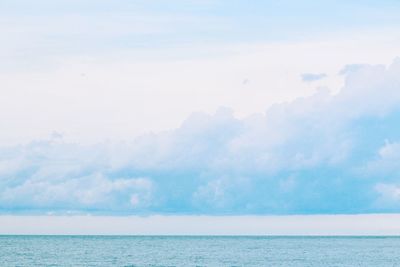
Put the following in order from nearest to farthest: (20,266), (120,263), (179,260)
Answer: (20,266) < (120,263) < (179,260)

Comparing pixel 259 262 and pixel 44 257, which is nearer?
pixel 259 262

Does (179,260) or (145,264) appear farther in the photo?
(179,260)

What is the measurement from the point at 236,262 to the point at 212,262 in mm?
3872

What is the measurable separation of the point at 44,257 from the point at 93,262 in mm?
16790

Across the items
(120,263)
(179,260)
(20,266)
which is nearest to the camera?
(20,266)

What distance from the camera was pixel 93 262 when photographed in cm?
11681

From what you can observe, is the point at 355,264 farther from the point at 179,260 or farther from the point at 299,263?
the point at 179,260

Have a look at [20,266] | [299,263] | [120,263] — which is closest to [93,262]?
[120,263]

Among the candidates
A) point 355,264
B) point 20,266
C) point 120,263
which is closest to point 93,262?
point 120,263

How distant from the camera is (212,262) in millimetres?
122438

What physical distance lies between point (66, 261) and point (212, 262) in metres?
22.9

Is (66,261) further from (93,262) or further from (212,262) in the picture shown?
(212,262)

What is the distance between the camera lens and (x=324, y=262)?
122562mm

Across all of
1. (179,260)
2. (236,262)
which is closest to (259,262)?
(236,262)
